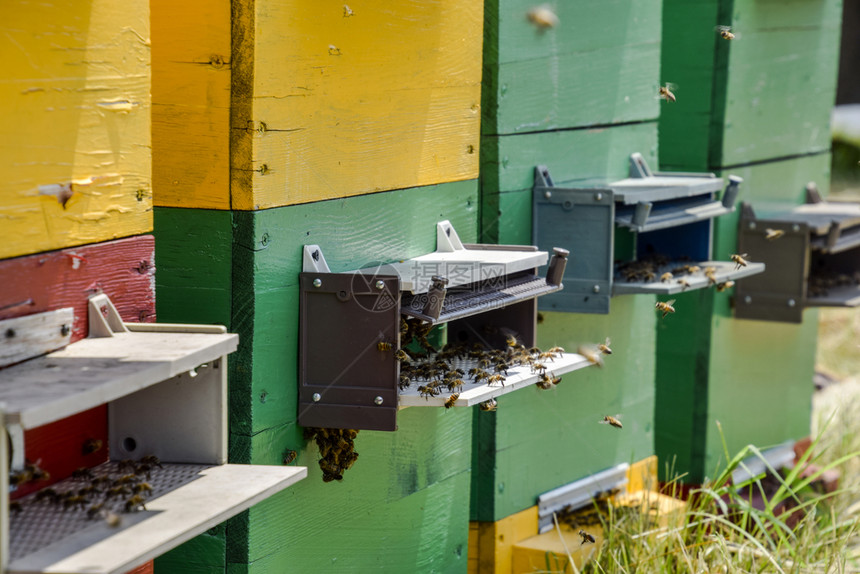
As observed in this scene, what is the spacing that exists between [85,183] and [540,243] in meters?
2.45

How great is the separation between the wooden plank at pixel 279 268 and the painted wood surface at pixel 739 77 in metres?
2.76

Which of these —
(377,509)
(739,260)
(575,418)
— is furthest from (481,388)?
(739,260)

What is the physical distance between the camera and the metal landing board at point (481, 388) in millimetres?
3438

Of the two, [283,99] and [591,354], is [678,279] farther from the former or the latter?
[283,99]

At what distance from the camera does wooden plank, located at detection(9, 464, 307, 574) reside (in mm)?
2189

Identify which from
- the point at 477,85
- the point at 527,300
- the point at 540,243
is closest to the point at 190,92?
the point at 477,85

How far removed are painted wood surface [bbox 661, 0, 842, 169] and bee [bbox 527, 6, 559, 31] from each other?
5.72ft

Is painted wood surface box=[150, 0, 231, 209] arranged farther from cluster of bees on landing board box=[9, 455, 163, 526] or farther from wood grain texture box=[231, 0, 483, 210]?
cluster of bees on landing board box=[9, 455, 163, 526]

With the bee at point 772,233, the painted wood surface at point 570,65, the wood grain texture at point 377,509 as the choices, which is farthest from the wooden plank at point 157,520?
the bee at point 772,233

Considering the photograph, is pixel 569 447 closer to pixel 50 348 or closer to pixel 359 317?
pixel 359 317

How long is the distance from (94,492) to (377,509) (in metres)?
1.42

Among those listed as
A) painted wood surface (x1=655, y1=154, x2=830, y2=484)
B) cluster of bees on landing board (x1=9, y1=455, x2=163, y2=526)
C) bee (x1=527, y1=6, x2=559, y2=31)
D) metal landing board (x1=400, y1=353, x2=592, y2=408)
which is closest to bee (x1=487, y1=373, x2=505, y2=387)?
metal landing board (x1=400, y1=353, x2=592, y2=408)

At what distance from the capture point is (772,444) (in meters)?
6.75

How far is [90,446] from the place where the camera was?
2787mm
